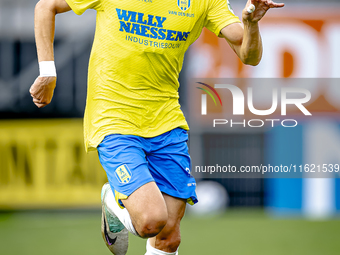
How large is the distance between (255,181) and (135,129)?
4219 millimetres

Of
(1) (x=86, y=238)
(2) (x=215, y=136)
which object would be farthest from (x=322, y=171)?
(1) (x=86, y=238)

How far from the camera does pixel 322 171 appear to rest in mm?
7043

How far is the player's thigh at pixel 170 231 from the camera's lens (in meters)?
3.30

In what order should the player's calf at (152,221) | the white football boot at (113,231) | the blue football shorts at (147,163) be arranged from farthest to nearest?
the white football boot at (113,231)
the blue football shorts at (147,163)
the player's calf at (152,221)

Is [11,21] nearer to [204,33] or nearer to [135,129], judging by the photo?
[204,33]

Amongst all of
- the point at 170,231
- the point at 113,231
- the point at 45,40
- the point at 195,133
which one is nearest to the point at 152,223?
the point at 170,231

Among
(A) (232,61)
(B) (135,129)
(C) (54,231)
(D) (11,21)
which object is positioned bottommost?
(C) (54,231)

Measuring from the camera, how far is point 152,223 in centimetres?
302

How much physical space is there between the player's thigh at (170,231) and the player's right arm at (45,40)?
3.32 feet

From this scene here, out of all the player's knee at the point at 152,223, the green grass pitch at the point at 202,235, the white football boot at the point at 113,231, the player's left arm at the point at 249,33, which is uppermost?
the player's left arm at the point at 249,33

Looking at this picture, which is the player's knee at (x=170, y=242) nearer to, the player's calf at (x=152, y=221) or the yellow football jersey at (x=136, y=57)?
the player's calf at (x=152, y=221)

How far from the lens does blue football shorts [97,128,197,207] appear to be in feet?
10.2

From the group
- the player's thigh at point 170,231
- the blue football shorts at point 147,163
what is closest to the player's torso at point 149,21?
the blue football shorts at point 147,163

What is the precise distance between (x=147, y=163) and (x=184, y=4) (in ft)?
3.45
